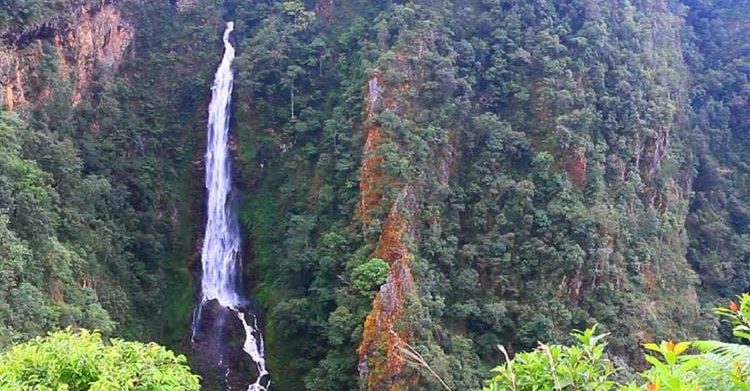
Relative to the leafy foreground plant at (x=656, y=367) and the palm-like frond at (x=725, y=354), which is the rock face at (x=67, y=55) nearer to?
the leafy foreground plant at (x=656, y=367)

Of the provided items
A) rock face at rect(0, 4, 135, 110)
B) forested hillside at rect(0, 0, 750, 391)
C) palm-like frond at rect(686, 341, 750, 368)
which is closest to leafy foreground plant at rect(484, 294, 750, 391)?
palm-like frond at rect(686, 341, 750, 368)

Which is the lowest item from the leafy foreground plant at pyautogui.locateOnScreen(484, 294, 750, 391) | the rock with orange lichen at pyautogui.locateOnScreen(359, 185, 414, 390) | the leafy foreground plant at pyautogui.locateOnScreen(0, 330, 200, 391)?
the rock with orange lichen at pyautogui.locateOnScreen(359, 185, 414, 390)

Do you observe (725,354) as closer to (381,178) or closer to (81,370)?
(81,370)

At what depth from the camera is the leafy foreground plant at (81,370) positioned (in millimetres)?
4508

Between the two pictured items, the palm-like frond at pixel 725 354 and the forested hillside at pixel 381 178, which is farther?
the forested hillside at pixel 381 178

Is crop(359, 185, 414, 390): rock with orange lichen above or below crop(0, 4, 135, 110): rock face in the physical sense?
below

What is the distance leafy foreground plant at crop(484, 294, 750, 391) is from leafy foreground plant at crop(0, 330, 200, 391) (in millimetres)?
2570

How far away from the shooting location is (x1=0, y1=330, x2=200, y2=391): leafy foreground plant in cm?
451

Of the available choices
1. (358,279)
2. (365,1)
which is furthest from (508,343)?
(365,1)

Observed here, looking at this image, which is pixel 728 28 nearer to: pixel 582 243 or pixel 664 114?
pixel 664 114

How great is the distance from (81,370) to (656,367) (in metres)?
3.93

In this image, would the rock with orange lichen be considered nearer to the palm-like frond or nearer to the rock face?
the rock face

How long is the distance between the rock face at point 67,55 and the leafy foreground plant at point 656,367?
689 inches

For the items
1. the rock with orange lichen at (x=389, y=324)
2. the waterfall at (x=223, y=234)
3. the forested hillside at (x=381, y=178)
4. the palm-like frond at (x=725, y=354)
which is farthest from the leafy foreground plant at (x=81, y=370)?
the waterfall at (x=223, y=234)
